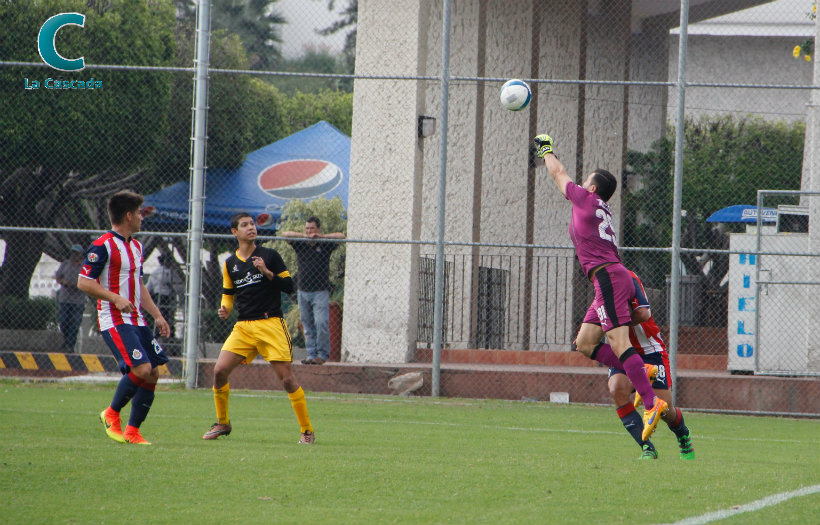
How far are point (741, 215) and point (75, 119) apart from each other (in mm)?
12739

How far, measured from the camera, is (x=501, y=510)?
16.5ft

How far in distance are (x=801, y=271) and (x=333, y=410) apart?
647cm

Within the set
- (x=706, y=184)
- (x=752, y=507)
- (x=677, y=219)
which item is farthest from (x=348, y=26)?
(x=752, y=507)

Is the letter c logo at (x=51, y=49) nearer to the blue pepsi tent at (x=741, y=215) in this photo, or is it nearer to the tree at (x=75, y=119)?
the tree at (x=75, y=119)

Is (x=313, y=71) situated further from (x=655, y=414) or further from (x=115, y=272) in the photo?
(x=655, y=414)

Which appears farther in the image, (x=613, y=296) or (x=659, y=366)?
(x=659, y=366)

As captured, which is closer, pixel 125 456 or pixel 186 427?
pixel 125 456

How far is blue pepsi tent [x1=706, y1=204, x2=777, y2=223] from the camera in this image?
14898 millimetres

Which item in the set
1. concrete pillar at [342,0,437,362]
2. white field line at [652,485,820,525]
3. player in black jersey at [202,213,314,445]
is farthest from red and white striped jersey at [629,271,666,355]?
concrete pillar at [342,0,437,362]

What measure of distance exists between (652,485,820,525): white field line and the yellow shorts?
154 inches

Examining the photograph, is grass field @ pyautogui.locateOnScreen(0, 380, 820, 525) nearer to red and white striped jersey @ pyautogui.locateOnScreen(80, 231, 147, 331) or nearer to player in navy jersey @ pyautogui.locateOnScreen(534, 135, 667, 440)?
player in navy jersey @ pyautogui.locateOnScreen(534, 135, 667, 440)

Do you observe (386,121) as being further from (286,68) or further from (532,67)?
(286,68)

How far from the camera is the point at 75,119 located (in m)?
20.6

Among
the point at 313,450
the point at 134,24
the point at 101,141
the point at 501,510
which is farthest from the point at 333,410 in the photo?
the point at 134,24
